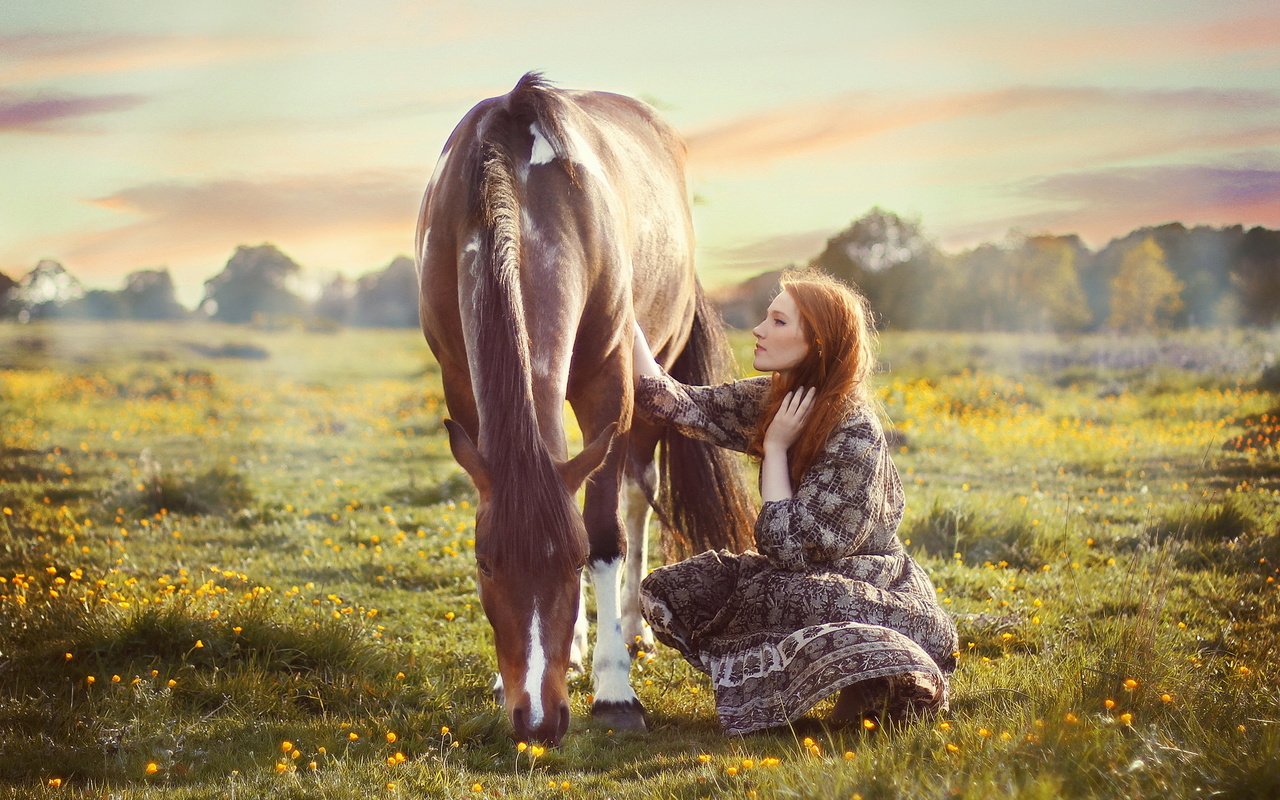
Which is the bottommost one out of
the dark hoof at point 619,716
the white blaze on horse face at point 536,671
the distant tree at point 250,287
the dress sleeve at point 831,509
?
the dark hoof at point 619,716

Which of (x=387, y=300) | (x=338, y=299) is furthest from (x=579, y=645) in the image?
(x=338, y=299)

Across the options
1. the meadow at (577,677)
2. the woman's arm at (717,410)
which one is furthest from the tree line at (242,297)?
the woman's arm at (717,410)

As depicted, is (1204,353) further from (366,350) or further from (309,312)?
(309,312)

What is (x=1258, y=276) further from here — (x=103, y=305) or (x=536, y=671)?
(x=103, y=305)

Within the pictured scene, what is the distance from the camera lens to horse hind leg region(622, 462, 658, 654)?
5.45 m

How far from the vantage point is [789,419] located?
13.3 ft

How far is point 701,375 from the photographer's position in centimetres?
644

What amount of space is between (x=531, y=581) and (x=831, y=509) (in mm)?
1198

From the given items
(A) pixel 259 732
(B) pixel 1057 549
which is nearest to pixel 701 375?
(B) pixel 1057 549

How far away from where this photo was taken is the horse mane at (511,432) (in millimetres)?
3250

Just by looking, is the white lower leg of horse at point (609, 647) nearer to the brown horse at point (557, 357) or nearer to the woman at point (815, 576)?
the brown horse at point (557, 357)

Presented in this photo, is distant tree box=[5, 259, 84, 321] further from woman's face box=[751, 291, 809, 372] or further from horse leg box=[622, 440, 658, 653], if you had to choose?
woman's face box=[751, 291, 809, 372]

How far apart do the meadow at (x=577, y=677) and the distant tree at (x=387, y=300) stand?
20.3m

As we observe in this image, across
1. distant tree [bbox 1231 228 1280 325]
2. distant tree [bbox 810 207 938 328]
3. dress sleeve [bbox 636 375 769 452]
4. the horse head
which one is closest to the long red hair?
dress sleeve [bbox 636 375 769 452]
